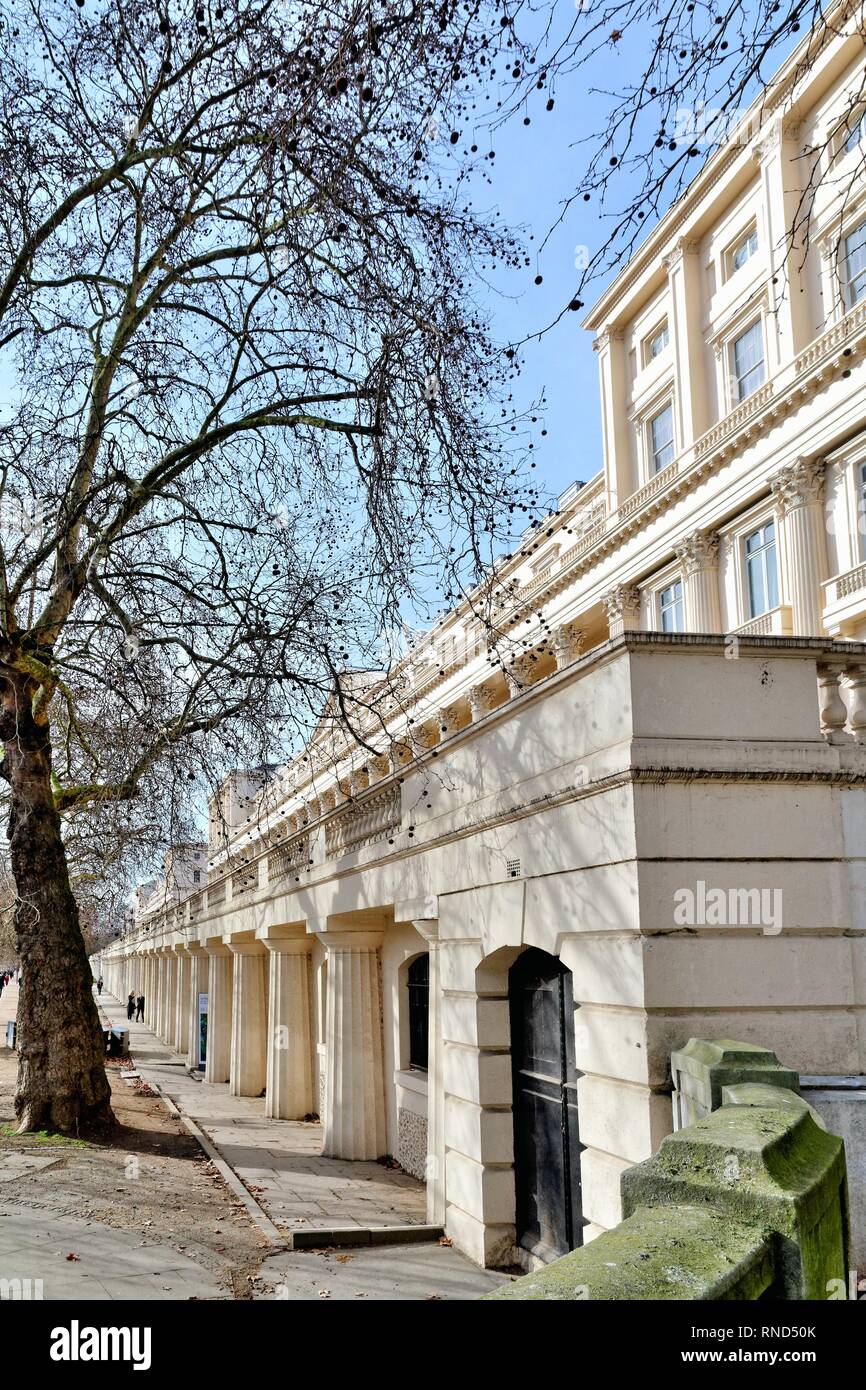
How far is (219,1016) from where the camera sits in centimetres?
3284

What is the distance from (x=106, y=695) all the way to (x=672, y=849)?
35.4ft

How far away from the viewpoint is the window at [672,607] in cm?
3650

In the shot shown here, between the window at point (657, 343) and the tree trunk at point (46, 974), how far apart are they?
103 ft

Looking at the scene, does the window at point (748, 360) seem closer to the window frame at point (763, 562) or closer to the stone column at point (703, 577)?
the window frame at point (763, 562)

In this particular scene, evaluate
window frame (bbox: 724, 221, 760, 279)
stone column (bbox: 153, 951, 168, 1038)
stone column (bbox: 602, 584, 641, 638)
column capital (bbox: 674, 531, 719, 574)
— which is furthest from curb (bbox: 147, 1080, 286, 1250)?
stone column (bbox: 153, 951, 168, 1038)

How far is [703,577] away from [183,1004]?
27141 mm

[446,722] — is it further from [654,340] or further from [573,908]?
[654,340]

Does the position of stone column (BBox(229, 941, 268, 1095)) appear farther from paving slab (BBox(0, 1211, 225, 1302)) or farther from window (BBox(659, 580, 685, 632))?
paving slab (BBox(0, 1211, 225, 1302))

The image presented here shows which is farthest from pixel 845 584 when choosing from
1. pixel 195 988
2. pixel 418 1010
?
pixel 195 988

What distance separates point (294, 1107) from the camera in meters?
22.6

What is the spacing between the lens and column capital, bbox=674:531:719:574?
34.1 m


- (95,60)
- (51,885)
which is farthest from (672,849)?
(51,885)

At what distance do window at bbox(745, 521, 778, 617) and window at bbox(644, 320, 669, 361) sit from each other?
10.3m

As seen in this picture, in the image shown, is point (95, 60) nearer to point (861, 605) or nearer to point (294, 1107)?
point (294, 1107)
